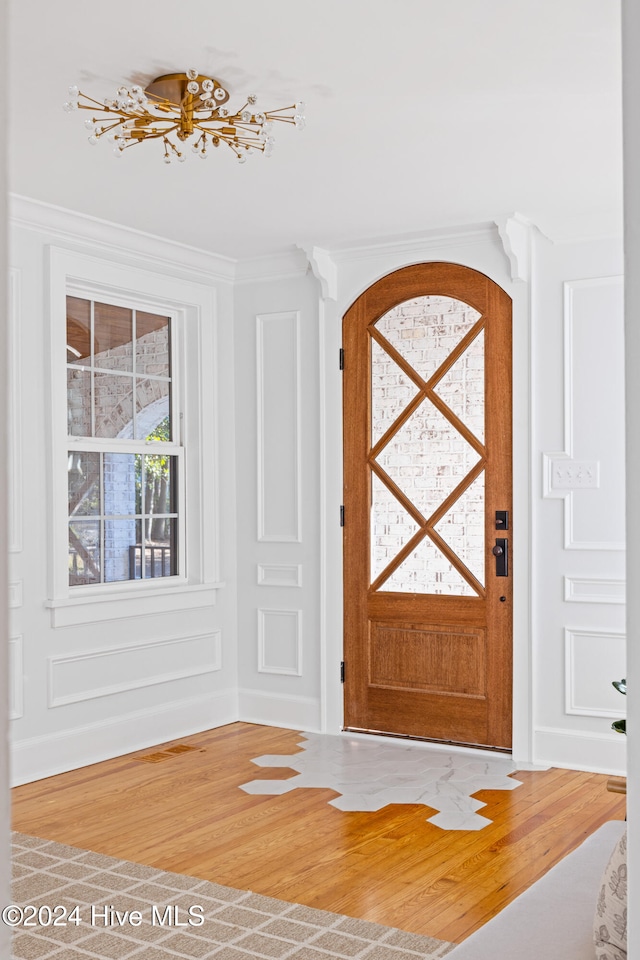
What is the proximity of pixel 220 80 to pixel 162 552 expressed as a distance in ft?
9.41

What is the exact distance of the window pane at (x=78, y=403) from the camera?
4750mm

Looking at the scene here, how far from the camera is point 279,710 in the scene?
5469 millimetres

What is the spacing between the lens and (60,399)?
454 centimetres

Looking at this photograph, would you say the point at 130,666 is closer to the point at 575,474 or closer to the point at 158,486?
the point at 158,486

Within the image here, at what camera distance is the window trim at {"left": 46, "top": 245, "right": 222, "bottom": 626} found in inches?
178

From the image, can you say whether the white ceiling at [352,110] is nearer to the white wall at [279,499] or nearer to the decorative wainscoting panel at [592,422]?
the decorative wainscoting panel at [592,422]

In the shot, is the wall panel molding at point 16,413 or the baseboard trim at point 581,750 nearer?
the wall panel molding at point 16,413

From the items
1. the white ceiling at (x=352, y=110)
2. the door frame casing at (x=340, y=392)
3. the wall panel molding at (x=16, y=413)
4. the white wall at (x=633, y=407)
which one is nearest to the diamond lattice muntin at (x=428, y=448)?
the door frame casing at (x=340, y=392)

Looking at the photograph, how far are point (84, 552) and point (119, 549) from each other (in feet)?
0.78

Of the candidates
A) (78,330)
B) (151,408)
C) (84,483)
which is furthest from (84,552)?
(78,330)

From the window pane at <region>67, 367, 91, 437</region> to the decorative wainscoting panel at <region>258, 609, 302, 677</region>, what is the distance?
154cm

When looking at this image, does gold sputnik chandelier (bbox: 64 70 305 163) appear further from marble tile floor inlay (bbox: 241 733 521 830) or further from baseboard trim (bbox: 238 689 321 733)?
baseboard trim (bbox: 238 689 321 733)

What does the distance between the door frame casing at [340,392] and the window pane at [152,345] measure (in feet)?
2.90

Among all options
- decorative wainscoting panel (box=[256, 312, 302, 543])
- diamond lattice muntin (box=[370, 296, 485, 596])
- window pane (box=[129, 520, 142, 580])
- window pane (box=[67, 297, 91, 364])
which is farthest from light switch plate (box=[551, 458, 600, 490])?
window pane (box=[67, 297, 91, 364])
